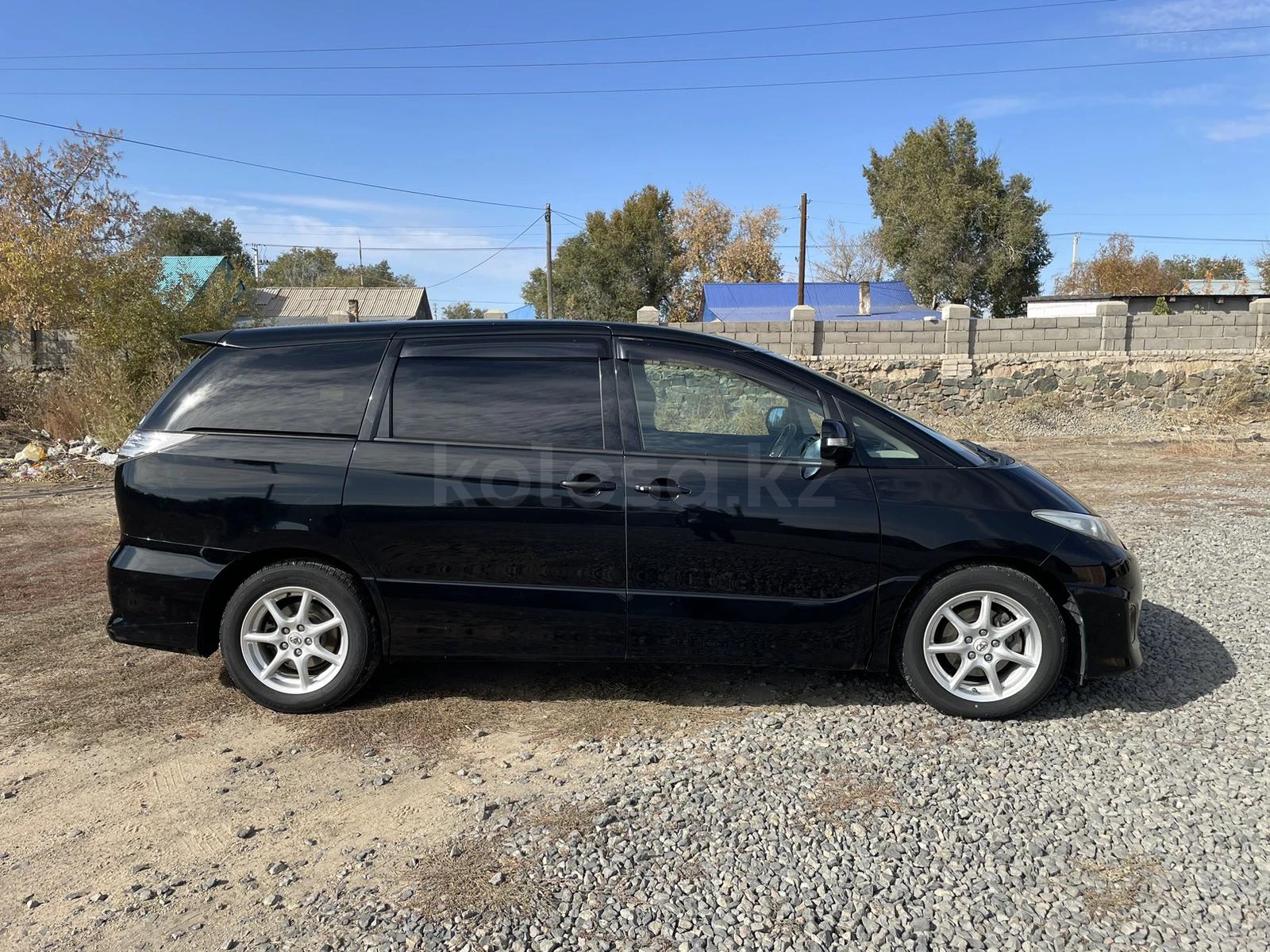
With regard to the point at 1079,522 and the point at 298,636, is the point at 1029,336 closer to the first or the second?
the point at 1079,522

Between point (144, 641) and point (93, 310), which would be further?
point (93, 310)

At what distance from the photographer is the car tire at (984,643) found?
3736mm

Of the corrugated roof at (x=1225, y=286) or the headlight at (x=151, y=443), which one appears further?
the corrugated roof at (x=1225, y=286)

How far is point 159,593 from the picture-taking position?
3.97 metres

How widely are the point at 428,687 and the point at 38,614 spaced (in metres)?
3.01

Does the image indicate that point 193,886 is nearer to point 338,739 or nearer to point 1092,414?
point 338,739

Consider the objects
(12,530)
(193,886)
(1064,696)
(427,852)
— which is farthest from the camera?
(12,530)

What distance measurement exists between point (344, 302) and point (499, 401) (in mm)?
47639

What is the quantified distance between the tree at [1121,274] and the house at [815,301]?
1221 inches

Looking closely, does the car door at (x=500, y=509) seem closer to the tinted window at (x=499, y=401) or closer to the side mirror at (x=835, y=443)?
the tinted window at (x=499, y=401)

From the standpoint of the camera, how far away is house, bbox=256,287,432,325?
4586 cm

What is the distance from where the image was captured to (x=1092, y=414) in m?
18.0

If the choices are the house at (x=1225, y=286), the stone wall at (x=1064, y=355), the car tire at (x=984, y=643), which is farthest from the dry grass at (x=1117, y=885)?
the house at (x=1225, y=286)

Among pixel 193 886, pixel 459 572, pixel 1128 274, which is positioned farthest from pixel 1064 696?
pixel 1128 274
